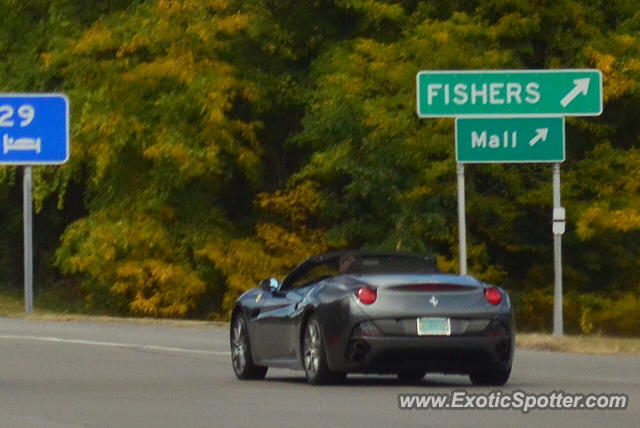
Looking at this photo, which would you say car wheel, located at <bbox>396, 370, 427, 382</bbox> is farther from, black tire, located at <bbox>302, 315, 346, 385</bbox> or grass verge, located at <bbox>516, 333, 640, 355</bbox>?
grass verge, located at <bbox>516, 333, 640, 355</bbox>

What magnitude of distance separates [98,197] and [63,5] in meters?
4.31

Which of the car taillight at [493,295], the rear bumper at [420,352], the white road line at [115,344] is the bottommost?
Answer: the white road line at [115,344]

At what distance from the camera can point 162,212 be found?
43.8 meters

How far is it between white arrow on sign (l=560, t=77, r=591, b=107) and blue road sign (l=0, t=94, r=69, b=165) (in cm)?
1358

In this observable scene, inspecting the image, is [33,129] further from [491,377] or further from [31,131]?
[491,377]

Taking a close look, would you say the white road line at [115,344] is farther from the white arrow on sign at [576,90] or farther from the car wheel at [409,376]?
the white arrow on sign at [576,90]

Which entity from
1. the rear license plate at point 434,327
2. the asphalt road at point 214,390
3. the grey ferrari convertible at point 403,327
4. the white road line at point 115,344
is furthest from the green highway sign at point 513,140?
the rear license plate at point 434,327

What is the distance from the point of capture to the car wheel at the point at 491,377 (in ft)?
58.9

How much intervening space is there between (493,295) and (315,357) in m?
1.70

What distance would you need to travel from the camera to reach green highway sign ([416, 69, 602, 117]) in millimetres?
27953

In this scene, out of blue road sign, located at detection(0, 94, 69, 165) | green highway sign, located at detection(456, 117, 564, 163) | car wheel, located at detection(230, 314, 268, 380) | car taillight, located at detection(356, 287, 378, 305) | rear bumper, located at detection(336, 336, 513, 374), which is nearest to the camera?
rear bumper, located at detection(336, 336, 513, 374)

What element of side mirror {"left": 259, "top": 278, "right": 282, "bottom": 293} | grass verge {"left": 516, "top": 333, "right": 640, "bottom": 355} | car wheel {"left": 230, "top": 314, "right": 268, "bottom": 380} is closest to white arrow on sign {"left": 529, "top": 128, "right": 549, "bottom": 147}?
grass verge {"left": 516, "top": 333, "right": 640, "bottom": 355}

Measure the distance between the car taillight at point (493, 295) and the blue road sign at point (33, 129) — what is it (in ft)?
71.5

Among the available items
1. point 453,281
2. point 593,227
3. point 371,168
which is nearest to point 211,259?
point 371,168
